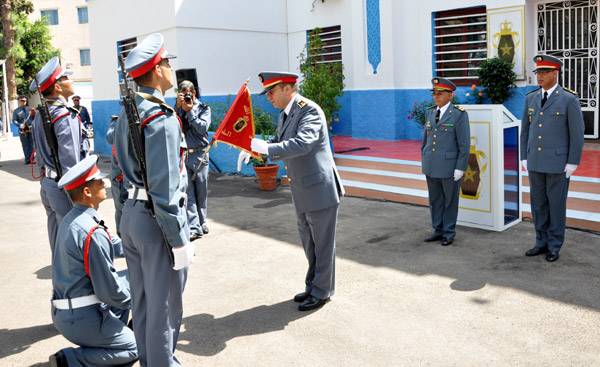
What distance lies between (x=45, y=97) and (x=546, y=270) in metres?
4.79

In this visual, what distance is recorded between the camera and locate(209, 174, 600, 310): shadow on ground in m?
5.44

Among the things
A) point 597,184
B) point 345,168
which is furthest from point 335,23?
point 597,184

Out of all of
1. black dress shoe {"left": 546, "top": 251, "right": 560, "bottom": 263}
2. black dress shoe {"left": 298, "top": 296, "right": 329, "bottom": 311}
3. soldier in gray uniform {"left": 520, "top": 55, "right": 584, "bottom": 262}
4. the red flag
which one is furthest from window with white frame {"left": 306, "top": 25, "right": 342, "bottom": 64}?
black dress shoe {"left": 298, "top": 296, "right": 329, "bottom": 311}

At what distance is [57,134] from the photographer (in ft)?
17.3

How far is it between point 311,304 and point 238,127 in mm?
1583

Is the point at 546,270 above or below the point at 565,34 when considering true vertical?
below

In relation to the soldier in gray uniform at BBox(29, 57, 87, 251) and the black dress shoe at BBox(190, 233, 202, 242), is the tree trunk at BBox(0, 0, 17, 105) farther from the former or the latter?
the soldier in gray uniform at BBox(29, 57, 87, 251)

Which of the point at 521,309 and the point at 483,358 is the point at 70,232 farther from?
the point at 521,309

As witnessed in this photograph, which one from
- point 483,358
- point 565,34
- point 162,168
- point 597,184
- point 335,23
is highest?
point 335,23

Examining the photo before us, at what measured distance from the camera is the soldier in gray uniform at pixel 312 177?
499 centimetres

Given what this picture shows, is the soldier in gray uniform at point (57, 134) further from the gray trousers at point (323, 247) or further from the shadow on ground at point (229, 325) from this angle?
the gray trousers at point (323, 247)

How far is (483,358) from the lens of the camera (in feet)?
13.3

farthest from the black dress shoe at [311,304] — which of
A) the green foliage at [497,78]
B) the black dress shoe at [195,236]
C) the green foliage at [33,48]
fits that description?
the green foliage at [33,48]

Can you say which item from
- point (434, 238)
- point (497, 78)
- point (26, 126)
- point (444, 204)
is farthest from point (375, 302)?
point (26, 126)
